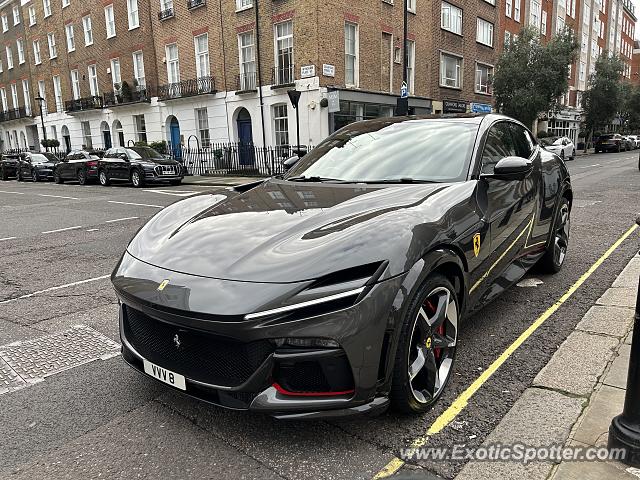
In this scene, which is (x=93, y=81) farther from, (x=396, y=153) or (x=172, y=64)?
(x=396, y=153)

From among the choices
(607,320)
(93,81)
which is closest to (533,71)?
(93,81)

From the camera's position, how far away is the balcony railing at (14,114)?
4038cm

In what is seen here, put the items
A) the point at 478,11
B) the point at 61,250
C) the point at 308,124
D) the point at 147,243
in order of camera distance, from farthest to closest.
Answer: the point at 478,11, the point at 308,124, the point at 61,250, the point at 147,243

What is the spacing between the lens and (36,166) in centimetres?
2544

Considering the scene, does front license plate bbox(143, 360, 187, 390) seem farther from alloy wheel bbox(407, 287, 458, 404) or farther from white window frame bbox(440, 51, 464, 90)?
white window frame bbox(440, 51, 464, 90)

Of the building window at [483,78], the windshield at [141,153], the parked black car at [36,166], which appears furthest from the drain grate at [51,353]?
the building window at [483,78]

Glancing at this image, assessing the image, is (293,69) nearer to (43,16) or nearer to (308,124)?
(308,124)

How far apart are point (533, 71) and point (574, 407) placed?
29552 mm

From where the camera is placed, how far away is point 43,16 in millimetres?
36125

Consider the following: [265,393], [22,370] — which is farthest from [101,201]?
[265,393]

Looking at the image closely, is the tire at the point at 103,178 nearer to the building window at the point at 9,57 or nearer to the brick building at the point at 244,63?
the brick building at the point at 244,63

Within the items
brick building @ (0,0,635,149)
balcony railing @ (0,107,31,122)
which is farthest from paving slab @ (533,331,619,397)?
balcony railing @ (0,107,31,122)

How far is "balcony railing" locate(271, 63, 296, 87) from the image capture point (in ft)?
67.9

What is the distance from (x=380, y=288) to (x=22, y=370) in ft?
8.47
